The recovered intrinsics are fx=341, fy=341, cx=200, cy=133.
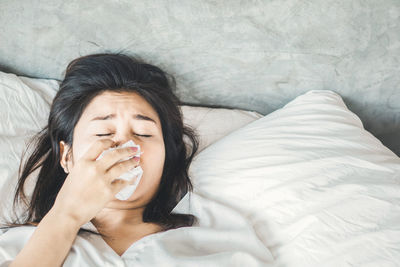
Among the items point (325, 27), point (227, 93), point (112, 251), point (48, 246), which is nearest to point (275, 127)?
point (227, 93)

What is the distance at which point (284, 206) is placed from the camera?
112cm

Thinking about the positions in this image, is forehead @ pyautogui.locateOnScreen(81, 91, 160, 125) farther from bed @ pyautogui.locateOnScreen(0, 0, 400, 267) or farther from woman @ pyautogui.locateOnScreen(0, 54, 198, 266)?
bed @ pyautogui.locateOnScreen(0, 0, 400, 267)

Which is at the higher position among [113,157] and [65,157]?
[113,157]

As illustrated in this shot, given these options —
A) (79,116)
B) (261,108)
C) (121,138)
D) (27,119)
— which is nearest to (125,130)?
(121,138)

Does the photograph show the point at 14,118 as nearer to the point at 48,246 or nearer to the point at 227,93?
the point at 48,246

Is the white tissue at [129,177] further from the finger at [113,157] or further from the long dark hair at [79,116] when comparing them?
the long dark hair at [79,116]

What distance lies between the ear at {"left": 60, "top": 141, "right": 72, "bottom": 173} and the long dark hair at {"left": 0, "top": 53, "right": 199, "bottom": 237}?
0.02 metres

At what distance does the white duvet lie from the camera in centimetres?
100

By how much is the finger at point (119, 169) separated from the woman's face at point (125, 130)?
9 cm

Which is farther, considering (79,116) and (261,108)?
(261,108)

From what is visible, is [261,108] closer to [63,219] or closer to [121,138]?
[121,138]

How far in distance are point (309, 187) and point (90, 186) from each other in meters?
0.70

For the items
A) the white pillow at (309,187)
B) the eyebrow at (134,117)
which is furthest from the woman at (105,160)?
the white pillow at (309,187)

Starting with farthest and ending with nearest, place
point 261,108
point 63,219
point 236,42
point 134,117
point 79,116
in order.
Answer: point 261,108 < point 236,42 < point 79,116 < point 134,117 < point 63,219
